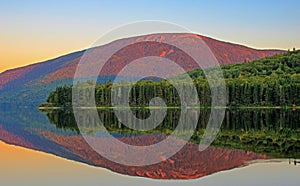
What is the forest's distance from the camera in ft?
267

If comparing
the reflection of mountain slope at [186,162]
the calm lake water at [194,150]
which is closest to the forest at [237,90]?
the calm lake water at [194,150]

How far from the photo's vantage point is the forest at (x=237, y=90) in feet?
267

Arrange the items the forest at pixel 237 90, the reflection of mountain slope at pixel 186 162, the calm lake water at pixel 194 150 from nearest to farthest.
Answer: the reflection of mountain slope at pixel 186 162 < the calm lake water at pixel 194 150 < the forest at pixel 237 90

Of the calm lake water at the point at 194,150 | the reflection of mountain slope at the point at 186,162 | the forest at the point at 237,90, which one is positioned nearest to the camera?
the reflection of mountain slope at the point at 186,162

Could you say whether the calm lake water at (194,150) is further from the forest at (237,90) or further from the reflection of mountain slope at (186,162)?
the forest at (237,90)

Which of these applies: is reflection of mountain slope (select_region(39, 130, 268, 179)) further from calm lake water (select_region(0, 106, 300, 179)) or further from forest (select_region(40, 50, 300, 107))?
forest (select_region(40, 50, 300, 107))

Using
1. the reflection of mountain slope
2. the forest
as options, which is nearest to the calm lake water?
the reflection of mountain slope

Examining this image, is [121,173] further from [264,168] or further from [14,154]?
[14,154]

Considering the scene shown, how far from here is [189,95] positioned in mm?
88188

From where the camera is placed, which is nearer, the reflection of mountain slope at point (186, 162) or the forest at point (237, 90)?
the reflection of mountain slope at point (186, 162)

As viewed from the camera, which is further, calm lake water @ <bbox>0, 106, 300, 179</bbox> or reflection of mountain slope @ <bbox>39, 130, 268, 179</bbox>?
calm lake water @ <bbox>0, 106, 300, 179</bbox>

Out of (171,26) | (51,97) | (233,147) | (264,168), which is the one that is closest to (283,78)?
(51,97)

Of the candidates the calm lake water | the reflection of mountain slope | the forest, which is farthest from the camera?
the forest

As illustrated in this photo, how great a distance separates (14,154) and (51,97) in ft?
260
